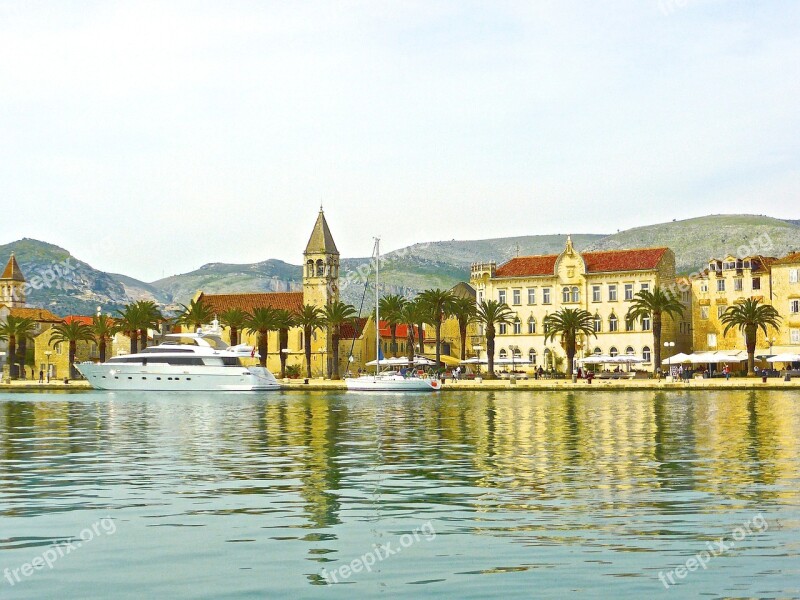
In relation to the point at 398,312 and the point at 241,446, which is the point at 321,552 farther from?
the point at 398,312

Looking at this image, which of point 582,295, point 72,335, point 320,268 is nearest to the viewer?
point 582,295

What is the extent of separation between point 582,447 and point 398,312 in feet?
279

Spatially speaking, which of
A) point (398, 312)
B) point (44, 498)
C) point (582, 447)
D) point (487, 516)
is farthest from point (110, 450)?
point (398, 312)

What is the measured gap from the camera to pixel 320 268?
136m

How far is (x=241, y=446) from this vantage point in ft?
114

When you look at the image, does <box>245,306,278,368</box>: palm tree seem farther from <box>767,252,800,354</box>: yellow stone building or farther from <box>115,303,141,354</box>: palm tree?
<box>767,252,800,354</box>: yellow stone building

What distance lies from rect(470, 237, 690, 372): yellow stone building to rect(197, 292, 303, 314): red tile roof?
2825cm

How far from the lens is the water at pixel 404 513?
44.6ft

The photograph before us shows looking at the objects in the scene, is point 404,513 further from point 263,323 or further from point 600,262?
point 600,262

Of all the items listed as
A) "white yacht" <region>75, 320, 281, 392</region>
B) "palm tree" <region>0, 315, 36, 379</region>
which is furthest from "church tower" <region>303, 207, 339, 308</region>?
→ "white yacht" <region>75, 320, 281, 392</region>

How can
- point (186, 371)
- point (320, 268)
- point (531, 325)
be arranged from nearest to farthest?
point (186, 371)
point (531, 325)
point (320, 268)

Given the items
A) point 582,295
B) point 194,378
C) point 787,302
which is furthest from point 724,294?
point 194,378

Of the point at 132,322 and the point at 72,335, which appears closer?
the point at 132,322

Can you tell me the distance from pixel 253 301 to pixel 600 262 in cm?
4744
